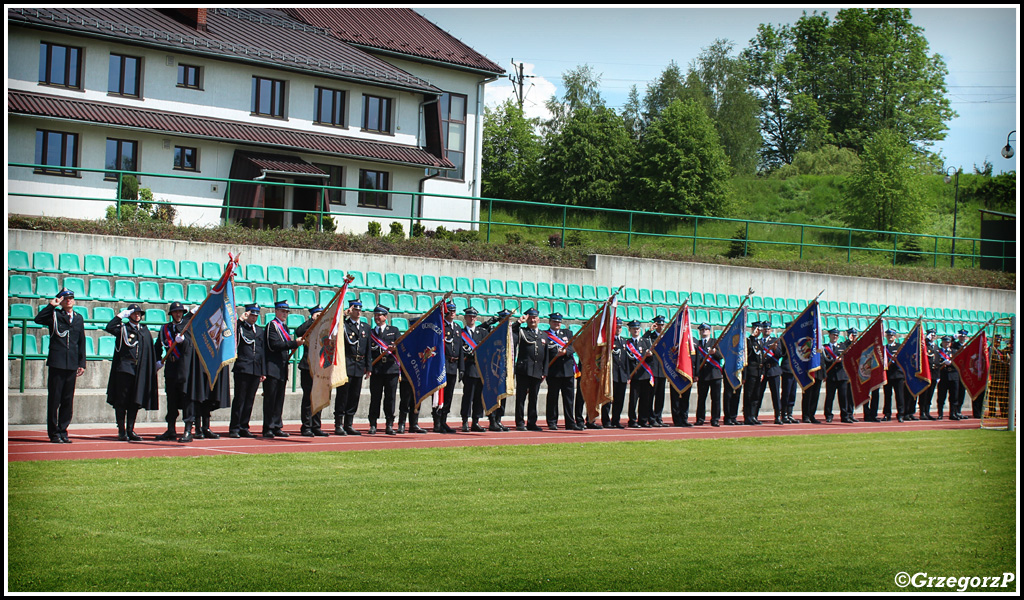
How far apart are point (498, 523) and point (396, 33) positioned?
30403 millimetres

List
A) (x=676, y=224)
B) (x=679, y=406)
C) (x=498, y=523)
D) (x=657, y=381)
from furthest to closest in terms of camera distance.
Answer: (x=676, y=224)
(x=679, y=406)
(x=657, y=381)
(x=498, y=523)

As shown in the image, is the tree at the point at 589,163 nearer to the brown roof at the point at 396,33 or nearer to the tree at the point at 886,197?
the brown roof at the point at 396,33

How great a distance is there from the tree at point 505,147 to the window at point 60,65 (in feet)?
69.9

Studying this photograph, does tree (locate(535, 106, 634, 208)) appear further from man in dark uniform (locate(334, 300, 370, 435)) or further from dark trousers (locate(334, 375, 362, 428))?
dark trousers (locate(334, 375, 362, 428))

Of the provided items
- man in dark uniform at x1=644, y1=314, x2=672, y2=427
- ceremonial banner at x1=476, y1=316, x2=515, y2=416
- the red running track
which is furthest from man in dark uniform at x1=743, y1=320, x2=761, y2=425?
ceremonial banner at x1=476, y1=316, x2=515, y2=416

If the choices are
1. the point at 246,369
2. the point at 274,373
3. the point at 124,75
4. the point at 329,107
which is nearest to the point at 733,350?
the point at 274,373

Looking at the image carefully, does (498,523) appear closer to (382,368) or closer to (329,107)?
(382,368)

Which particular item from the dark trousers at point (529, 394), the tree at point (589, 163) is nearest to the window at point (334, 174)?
the tree at point (589, 163)

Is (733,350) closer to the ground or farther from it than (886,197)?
closer to the ground

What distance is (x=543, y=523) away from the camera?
7660mm

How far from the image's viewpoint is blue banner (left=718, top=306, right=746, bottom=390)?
16750mm

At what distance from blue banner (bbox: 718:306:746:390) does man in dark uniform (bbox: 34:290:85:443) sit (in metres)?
10.3

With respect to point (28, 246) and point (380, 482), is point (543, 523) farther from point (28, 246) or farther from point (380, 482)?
point (28, 246)

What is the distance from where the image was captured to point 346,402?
13.5 metres
